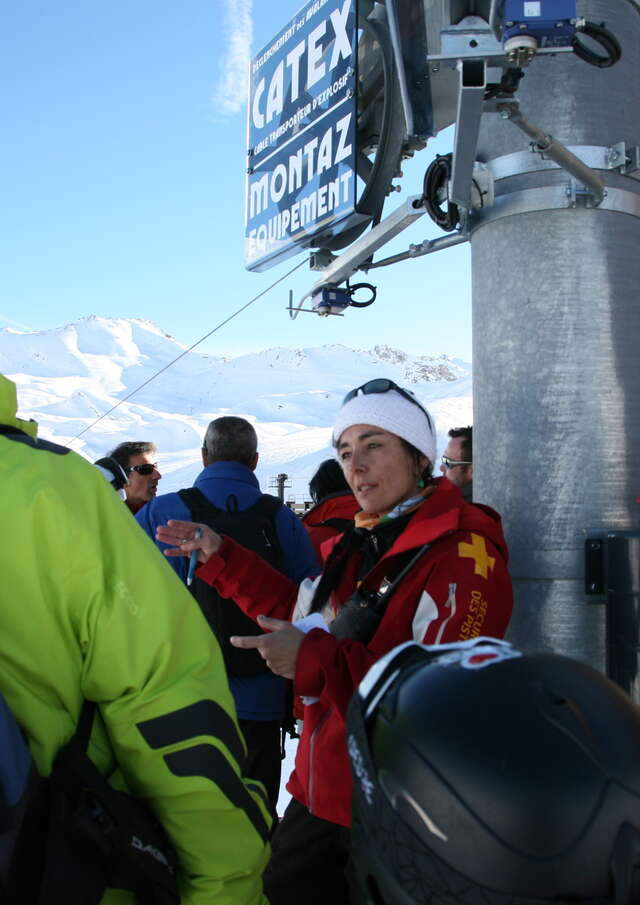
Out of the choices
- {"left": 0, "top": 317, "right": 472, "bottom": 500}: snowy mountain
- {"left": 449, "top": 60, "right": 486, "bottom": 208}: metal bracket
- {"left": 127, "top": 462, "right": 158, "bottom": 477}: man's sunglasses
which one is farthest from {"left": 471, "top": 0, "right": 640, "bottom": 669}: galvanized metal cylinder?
{"left": 0, "top": 317, "right": 472, "bottom": 500}: snowy mountain

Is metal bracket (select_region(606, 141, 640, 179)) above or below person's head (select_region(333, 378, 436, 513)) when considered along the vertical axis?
above

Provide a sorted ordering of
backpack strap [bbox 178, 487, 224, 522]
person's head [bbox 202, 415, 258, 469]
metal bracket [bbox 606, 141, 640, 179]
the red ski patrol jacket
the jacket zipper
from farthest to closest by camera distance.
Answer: person's head [bbox 202, 415, 258, 469] → backpack strap [bbox 178, 487, 224, 522] → metal bracket [bbox 606, 141, 640, 179] → the jacket zipper → the red ski patrol jacket

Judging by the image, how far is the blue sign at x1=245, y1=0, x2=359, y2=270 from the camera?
4613 mm

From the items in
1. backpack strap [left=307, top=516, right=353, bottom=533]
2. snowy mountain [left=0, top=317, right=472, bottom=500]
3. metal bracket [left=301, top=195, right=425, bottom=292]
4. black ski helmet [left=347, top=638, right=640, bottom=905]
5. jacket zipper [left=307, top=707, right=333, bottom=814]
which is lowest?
jacket zipper [left=307, top=707, right=333, bottom=814]

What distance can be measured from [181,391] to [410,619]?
118706 mm

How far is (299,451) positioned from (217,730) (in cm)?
6541

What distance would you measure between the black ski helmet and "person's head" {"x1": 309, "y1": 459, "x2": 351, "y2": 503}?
3.30m

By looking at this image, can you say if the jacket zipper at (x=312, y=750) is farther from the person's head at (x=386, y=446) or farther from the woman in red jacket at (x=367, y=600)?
the person's head at (x=386, y=446)

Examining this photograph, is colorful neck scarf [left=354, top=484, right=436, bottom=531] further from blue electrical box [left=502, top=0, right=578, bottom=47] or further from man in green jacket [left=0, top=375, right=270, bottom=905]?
blue electrical box [left=502, top=0, right=578, bottom=47]

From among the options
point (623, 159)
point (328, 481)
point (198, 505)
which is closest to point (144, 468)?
point (328, 481)

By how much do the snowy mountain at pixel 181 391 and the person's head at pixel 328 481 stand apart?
1315 inches

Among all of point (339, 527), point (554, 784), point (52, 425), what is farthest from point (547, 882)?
point (52, 425)

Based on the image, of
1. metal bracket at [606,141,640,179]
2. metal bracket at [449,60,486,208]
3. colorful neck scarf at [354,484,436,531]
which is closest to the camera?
colorful neck scarf at [354,484,436,531]

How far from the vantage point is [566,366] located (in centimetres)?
312
